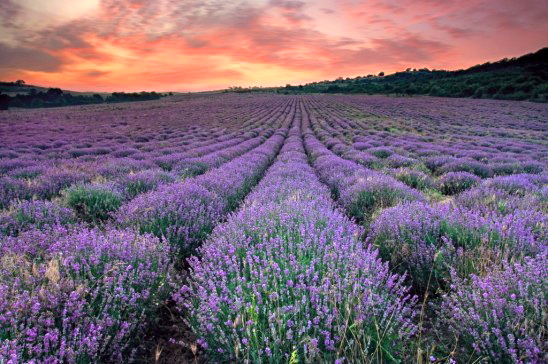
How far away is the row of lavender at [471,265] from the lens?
5.90 feet

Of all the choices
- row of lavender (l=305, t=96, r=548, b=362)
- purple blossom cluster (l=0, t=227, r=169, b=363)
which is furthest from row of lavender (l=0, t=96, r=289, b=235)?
row of lavender (l=305, t=96, r=548, b=362)

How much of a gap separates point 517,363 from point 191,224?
3339 millimetres

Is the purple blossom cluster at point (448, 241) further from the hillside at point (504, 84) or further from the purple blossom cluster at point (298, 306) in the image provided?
the hillside at point (504, 84)

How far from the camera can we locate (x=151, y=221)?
12.2 ft

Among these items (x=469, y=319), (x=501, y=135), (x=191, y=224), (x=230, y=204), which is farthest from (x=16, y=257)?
(x=501, y=135)

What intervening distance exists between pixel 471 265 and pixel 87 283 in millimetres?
3064

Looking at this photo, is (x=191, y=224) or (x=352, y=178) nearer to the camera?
(x=191, y=224)

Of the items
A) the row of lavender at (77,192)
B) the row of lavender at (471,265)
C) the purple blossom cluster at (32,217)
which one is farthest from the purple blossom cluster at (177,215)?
the row of lavender at (471,265)

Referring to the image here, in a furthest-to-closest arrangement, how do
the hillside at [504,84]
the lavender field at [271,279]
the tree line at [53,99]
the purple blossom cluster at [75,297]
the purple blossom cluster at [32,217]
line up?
the tree line at [53,99]
the hillside at [504,84]
the purple blossom cluster at [32,217]
the lavender field at [271,279]
the purple blossom cluster at [75,297]

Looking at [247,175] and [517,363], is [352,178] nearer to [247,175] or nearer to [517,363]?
[247,175]

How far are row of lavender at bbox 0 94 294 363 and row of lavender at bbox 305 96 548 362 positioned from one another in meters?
1.95

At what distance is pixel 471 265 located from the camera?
2658 mm

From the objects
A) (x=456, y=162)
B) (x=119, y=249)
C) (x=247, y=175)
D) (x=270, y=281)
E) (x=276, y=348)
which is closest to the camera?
(x=276, y=348)

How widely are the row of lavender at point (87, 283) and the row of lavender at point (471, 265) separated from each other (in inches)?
76.9
